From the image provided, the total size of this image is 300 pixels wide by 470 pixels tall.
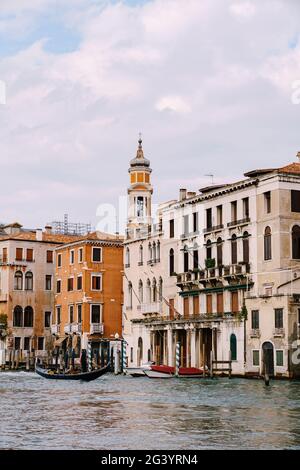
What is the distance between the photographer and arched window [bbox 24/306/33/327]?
2442 inches

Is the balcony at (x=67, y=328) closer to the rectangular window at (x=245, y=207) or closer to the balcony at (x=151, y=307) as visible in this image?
the balcony at (x=151, y=307)

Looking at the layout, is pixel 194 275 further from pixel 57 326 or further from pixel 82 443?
pixel 82 443

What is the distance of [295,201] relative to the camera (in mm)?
40969

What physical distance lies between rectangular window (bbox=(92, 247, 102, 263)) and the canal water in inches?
878

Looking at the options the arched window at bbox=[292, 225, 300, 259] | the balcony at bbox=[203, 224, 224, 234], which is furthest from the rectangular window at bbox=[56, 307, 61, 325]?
the arched window at bbox=[292, 225, 300, 259]

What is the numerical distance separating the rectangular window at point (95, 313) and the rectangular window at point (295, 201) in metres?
19.1

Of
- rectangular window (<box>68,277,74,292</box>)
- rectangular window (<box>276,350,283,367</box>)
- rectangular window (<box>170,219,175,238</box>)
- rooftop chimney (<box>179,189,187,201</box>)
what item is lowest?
rectangular window (<box>276,350,283,367</box>)

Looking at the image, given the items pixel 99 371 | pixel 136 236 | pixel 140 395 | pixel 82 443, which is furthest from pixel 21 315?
pixel 82 443

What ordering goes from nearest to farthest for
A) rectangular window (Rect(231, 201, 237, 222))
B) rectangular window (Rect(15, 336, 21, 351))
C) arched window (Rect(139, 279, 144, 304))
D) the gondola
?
the gondola
rectangular window (Rect(231, 201, 237, 222))
arched window (Rect(139, 279, 144, 304))
rectangular window (Rect(15, 336, 21, 351))

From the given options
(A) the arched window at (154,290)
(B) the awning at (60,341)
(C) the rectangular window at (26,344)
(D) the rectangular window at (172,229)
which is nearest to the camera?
(D) the rectangular window at (172,229)

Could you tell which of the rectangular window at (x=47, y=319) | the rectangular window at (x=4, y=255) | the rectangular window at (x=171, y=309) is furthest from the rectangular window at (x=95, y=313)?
the rectangular window at (x=4, y=255)

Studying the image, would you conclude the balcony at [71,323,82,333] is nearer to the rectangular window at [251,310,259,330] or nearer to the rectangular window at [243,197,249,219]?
the rectangular window at [243,197,249,219]

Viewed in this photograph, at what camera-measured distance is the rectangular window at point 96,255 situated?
56.5m

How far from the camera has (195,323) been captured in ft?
147
